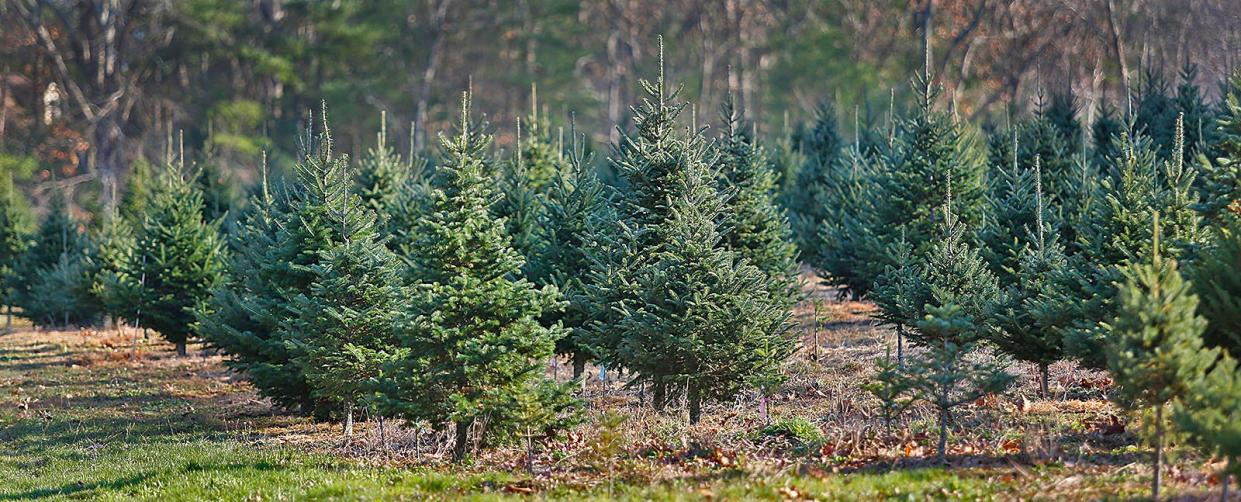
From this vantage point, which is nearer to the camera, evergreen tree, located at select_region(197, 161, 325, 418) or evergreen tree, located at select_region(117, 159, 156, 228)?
evergreen tree, located at select_region(197, 161, 325, 418)

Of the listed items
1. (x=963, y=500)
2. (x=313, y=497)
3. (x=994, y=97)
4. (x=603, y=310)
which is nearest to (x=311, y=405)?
(x=603, y=310)

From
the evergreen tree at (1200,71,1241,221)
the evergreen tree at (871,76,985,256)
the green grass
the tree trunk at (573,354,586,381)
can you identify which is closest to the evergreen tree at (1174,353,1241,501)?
the green grass

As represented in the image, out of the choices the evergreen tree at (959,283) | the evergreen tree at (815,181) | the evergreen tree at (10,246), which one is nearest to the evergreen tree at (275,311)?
the evergreen tree at (959,283)

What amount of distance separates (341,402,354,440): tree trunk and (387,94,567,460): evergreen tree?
3.08 m

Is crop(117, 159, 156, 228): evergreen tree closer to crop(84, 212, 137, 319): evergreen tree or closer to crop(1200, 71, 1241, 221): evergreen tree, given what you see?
crop(84, 212, 137, 319): evergreen tree

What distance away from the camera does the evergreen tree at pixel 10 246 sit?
4047 cm

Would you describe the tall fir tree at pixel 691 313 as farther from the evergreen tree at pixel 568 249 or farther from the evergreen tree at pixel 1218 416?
the evergreen tree at pixel 1218 416

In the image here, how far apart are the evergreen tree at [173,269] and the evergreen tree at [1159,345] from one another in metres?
22.2

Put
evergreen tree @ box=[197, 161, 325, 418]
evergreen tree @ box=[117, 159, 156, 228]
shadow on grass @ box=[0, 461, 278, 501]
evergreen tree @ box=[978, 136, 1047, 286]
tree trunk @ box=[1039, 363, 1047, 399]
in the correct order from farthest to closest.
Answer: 1. evergreen tree @ box=[117, 159, 156, 228]
2. evergreen tree @ box=[978, 136, 1047, 286]
3. evergreen tree @ box=[197, 161, 325, 418]
4. tree trunk @ box=[1039, 363, 1047, 399]
5. shadow on grass @ box=[0, 461, 278, 501]

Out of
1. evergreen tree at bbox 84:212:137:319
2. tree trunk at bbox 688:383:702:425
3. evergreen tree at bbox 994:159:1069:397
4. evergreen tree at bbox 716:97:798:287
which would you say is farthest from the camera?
evergreen tree at bbox 84:212:137:319

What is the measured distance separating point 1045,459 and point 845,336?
1305 centimetres

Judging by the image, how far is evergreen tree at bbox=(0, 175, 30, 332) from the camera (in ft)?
133

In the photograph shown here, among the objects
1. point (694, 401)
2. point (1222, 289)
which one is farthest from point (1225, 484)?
point (694, 401)

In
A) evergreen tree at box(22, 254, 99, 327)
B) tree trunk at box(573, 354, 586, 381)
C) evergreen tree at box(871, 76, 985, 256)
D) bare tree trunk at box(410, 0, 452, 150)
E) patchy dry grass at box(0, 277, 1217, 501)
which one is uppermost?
bare tree trunk at box(410, 0, 452, 150)
